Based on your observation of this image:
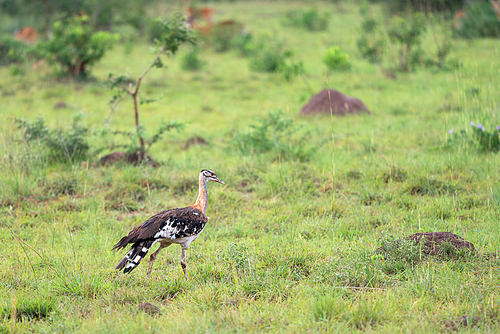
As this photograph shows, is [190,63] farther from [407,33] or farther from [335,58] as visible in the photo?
[407,33]

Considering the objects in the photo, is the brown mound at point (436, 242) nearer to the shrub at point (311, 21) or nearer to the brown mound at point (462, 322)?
the brown mound at point (462, 322)

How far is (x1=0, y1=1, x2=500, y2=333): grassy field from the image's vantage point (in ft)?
11.7

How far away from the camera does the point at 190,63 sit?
1536cm

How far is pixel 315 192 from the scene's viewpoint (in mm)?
6336

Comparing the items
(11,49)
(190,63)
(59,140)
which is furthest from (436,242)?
(11,49)

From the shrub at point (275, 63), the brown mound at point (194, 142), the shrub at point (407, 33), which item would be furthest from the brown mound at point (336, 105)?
the shrub at point (407, 33)

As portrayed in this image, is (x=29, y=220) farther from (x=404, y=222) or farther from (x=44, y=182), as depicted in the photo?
(x=404, y=222)

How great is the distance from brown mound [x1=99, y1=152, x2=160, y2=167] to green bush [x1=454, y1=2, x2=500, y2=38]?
41.0 ft

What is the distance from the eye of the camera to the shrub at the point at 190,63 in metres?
15.3

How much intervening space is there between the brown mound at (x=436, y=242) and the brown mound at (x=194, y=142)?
4871 millimetres

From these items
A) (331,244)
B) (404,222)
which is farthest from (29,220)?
(404,222)

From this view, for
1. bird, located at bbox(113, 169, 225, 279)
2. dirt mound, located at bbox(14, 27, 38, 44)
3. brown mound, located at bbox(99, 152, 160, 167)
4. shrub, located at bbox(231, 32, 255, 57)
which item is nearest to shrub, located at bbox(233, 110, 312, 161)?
brown mound, located at bbox(99, 152, 160, 167)

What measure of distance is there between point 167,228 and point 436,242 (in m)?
2.49

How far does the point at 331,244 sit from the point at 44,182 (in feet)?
13.5
